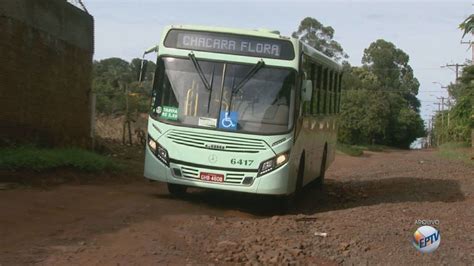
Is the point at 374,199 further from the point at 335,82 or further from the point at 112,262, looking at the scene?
the point at 112,262

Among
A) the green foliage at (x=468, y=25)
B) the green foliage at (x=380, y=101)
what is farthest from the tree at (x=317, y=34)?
the green foliage at (x=468, y=25)

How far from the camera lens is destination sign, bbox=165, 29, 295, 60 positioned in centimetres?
A: 1084

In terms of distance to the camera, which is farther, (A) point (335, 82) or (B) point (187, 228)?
(A) point (335, 82)

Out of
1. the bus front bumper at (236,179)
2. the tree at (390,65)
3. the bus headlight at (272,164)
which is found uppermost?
the tree at (390,65)

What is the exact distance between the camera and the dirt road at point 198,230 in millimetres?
6887

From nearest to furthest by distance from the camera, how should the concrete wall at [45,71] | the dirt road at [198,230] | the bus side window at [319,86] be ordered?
1. the dirt road at [198,230]
2. the concrete wall at [45,71]
3. the bus side window at [319,86]

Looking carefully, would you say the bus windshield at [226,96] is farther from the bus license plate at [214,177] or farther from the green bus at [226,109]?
the bus license plate at [214,177]

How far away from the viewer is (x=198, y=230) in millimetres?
8188

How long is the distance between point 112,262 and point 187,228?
80.5 inches

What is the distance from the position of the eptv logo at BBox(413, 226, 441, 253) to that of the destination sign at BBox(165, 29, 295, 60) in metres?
3.83

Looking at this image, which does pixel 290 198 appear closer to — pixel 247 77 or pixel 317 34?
pixel 247 77

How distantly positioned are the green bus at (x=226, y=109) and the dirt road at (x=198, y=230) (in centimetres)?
67

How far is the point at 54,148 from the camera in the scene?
47.6 feet

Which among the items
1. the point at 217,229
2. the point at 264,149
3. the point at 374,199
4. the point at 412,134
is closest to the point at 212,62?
the point at 264,149
